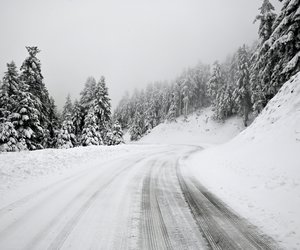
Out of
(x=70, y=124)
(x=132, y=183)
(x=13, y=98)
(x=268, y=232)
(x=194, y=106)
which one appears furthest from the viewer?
(x=194, y=106)

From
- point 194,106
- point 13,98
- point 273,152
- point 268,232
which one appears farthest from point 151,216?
point 194,106

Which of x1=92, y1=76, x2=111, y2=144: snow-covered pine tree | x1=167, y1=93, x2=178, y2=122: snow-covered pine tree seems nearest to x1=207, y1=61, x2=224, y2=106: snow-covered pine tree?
x1=167, y1=93, x2=178, y2=122: snow-covered pine tree

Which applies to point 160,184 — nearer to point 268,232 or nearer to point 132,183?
point 132,183

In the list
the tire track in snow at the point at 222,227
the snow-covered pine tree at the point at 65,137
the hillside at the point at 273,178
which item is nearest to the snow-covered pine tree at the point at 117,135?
the snow-covered pine tree at the point at 65,137

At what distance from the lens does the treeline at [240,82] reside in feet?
42.1

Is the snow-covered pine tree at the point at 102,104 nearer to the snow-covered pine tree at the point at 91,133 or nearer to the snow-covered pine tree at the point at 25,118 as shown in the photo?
the snow-covered pine tree at the point at 91,133

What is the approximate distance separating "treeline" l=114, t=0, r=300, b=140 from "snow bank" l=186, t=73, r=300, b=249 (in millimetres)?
4193

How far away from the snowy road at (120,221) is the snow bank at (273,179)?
450mm

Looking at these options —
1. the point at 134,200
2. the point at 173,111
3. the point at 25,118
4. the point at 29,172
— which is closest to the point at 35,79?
the point at 25,118

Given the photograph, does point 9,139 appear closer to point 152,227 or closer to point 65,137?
point 65,137

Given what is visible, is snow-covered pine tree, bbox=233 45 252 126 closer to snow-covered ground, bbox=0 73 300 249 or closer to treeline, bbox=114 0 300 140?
treeline, bbox=114 0 300 140

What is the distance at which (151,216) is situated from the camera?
3.93m

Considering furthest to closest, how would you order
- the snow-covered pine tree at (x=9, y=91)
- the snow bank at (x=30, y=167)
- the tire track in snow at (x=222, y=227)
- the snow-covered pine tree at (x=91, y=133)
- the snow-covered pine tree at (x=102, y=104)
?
1. the snow-covered pine tree at (x=102, y=104)
2. the snow-covered pine tree at (x=91, y=133)
3. the snow-covered pine tree at (x=9, y=91)
4. the snow bank at (x=30, y=167)
5. the tire track in snow at (x=222, y=227)

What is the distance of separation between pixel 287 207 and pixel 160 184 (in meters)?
3.86
